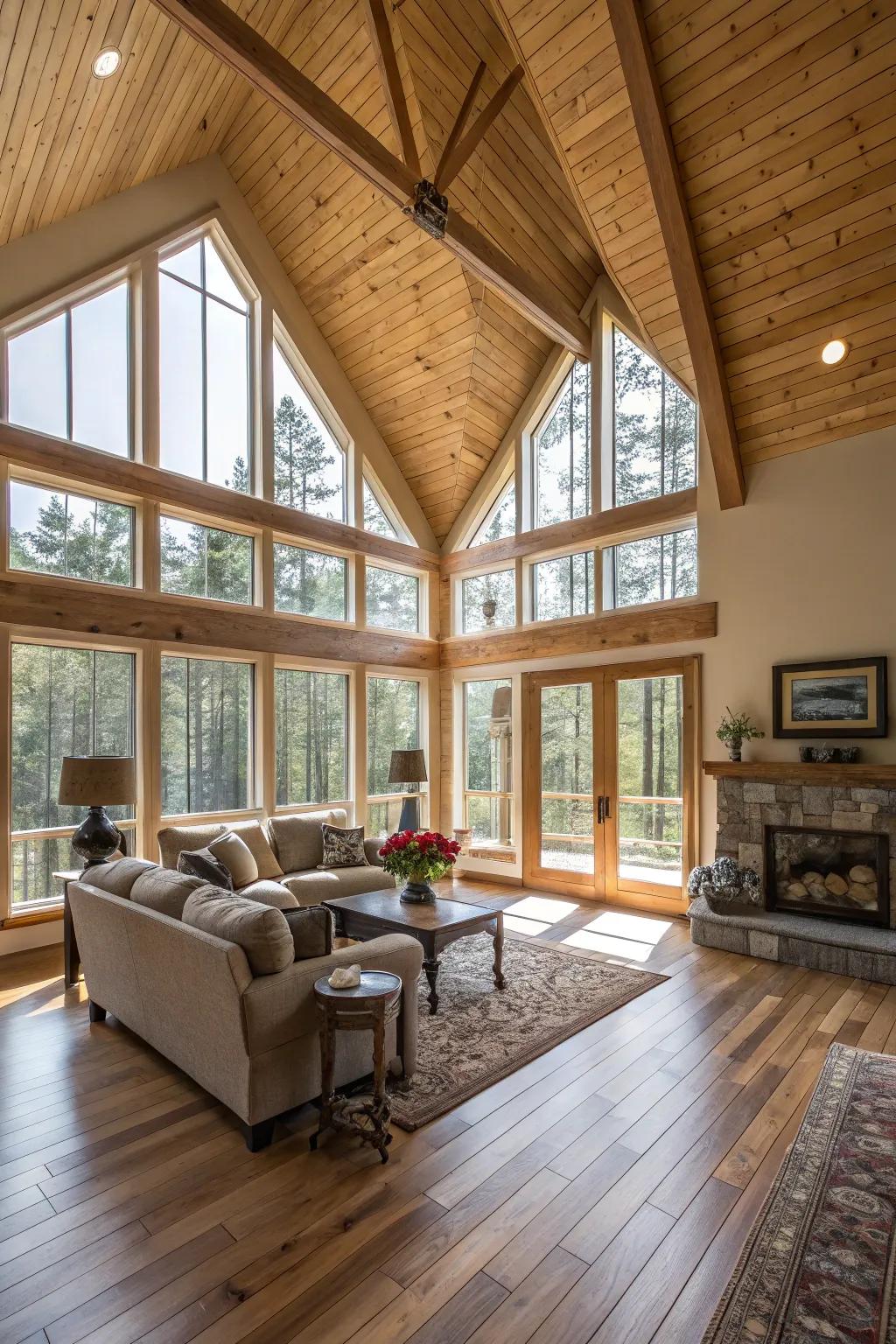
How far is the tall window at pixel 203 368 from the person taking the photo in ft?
20.3

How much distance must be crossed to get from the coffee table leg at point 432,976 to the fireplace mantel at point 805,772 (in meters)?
2.96

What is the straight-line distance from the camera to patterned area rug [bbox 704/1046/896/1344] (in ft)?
6.42

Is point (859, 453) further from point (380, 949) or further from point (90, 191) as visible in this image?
point (90, 191)

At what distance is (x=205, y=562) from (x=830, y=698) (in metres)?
5.26

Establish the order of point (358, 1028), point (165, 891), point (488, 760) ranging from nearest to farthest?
point (358, 1028) < point (165, 891) < point (488, 760)

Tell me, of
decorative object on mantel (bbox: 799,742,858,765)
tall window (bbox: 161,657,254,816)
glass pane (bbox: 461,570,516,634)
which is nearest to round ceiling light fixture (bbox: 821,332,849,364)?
decorative object on mantel (bbox: 799,742,858,765)

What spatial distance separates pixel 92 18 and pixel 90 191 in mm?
1397

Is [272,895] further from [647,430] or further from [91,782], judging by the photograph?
[647,430]

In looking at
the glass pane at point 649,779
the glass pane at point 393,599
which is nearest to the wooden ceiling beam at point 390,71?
the glass pane at point 393,599

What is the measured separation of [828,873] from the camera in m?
5.37

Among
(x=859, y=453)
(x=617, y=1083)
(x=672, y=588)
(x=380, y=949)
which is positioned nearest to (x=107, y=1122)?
(x=380, y=949)

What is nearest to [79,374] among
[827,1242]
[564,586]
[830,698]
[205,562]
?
[205,562]

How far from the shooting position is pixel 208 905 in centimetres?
309

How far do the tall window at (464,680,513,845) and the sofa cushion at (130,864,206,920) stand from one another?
4656 mm
